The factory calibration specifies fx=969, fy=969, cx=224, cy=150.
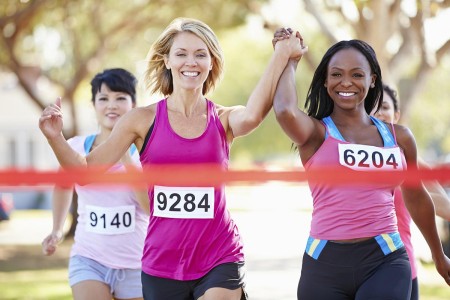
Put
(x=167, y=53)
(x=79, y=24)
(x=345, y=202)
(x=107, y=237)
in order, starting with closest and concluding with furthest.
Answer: (x=345, y=202) → (x=167, y=53) → (x=107, y=237) → (x=79, y=24)

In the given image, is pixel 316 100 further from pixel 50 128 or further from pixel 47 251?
pixel 47 251

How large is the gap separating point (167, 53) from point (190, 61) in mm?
250

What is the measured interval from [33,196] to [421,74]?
22.8 meters

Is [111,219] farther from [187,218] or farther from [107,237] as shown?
[187,218]

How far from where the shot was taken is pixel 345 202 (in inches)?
170

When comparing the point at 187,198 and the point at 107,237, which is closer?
the point at 187,198

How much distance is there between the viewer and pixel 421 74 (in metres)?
14.7

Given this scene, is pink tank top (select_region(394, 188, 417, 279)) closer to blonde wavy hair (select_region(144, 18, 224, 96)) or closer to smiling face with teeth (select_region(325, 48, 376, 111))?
smiling face with teeth (select_region(325, 48, 376, 111))

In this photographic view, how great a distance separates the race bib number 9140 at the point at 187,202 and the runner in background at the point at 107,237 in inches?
43.4

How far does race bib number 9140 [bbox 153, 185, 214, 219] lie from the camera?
4.55m

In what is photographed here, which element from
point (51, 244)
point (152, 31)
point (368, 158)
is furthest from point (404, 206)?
point (152, 31)

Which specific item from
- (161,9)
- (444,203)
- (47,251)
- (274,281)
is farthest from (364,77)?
(161,9)

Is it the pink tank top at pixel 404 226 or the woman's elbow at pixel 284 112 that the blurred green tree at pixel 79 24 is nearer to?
the pink tank top at pixel 404 226

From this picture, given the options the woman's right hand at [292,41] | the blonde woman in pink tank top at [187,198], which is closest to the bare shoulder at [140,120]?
the blonde woman in pink tank top at [187,198]
